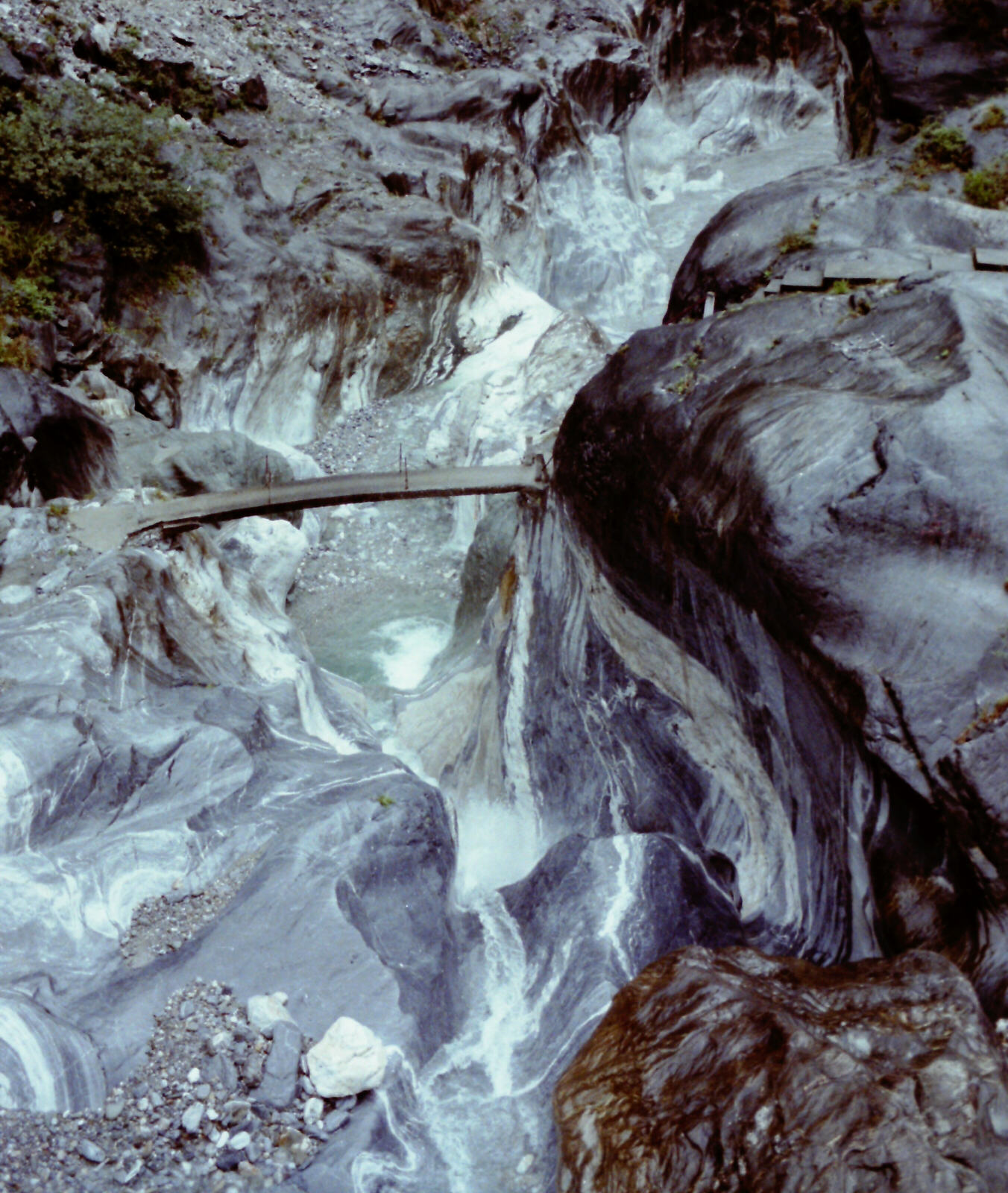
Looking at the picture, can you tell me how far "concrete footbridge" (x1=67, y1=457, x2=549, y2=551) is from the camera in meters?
13.5

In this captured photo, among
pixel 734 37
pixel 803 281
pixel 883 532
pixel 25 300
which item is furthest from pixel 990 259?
pixel 734 37

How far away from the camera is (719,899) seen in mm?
9742

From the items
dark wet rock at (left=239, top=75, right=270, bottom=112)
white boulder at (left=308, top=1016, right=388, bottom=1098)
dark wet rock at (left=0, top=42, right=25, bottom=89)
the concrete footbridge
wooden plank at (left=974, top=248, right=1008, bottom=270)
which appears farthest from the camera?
dark wet rock at (left=239, top=75, right=270, bottom=112)

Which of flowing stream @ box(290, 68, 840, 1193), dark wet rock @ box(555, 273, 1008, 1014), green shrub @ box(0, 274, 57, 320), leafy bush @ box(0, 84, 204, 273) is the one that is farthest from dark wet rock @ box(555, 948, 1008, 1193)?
leafy bush @ box(0, 84, 204, 273)

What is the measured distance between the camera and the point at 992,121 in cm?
1320

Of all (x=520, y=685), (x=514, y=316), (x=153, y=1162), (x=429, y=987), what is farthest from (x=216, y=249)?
(x=153, y=1162)

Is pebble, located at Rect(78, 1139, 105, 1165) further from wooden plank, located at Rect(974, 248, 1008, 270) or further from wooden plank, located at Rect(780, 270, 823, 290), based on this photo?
wooden plank, located at Rect(974, 248, 1008, 270)

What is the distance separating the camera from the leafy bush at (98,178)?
17531 mm

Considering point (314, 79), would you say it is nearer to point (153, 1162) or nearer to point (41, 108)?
point (41, 108)

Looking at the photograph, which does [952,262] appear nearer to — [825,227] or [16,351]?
[825,227]

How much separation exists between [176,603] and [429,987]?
21.8ft

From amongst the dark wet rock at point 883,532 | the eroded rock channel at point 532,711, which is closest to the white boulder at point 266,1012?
the eroded rock channel at point 532,711

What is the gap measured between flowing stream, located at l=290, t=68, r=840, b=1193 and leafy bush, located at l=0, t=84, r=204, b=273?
5.33m

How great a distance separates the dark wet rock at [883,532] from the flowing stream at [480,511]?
3285 mm
